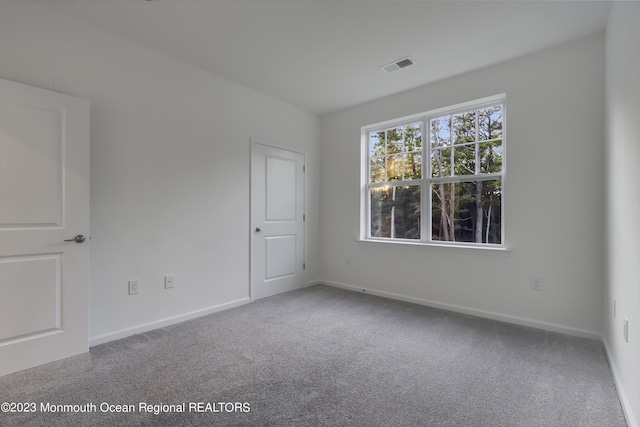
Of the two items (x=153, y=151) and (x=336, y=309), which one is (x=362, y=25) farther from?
(x=336, y=309)

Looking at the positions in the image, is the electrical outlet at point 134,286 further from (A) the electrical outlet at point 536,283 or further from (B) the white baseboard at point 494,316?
(A) the electrical outlet at point 536,283

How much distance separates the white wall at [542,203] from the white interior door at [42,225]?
10.3 ft

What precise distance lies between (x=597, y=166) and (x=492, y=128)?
3.21 ft

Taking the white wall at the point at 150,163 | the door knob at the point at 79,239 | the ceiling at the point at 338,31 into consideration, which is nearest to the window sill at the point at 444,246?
the white wall at the point at 150,163

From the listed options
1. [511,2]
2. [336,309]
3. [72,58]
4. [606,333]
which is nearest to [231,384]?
[336,309]

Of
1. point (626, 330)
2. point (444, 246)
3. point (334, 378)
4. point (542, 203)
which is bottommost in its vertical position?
point (334, 378)

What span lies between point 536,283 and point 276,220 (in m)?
2.94

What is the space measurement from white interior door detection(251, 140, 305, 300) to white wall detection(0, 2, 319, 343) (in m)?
0.17

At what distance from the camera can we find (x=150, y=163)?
284cm

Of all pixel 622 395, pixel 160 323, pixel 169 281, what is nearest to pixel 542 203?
pixel 622 395

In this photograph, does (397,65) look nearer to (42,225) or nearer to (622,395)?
(622,395)

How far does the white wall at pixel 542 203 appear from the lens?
8.56 feet

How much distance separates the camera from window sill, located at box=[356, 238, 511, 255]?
3092mm

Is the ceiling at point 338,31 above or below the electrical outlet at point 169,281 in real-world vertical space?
above
